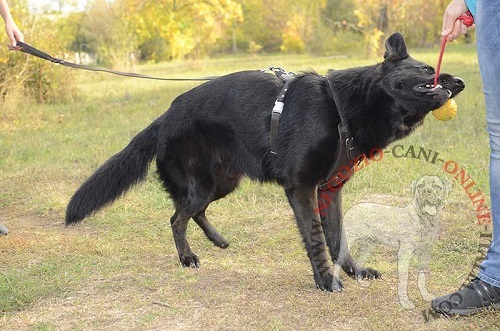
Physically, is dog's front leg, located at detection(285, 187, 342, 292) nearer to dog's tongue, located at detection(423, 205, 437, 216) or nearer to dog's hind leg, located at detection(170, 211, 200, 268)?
dog's hind leg, located at detection(170, 211, 200, 268)

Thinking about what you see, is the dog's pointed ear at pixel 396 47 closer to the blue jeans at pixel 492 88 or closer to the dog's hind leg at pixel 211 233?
the blue jeans at pixel 492 88

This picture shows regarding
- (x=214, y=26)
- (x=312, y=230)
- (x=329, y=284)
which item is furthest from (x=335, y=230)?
(x=214, y=26)

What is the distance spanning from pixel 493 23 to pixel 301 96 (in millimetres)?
1194

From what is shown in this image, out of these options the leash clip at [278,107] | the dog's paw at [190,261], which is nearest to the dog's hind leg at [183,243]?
the dog's paw at [190,261]

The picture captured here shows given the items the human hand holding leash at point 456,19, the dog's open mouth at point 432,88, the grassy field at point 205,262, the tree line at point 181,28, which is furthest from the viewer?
the tree line at point 181,28

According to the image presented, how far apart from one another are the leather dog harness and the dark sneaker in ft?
3.00

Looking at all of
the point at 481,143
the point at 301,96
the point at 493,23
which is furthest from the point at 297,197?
the point at 481,143

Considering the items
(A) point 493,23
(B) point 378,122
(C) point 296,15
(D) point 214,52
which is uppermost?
(A) point 493,23

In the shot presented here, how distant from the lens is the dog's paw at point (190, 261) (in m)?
4.02

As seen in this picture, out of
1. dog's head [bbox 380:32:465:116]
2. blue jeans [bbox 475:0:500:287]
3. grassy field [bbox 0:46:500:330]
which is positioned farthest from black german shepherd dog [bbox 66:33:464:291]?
blue jeans [bbox 475:0:500:287]

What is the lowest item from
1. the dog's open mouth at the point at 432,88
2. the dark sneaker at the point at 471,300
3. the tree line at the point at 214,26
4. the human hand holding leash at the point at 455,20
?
the tree line at the point at 214,26

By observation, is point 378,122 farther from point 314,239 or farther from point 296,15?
point 296,15

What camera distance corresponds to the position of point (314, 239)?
354 cm

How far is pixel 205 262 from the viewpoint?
4.11 meters
